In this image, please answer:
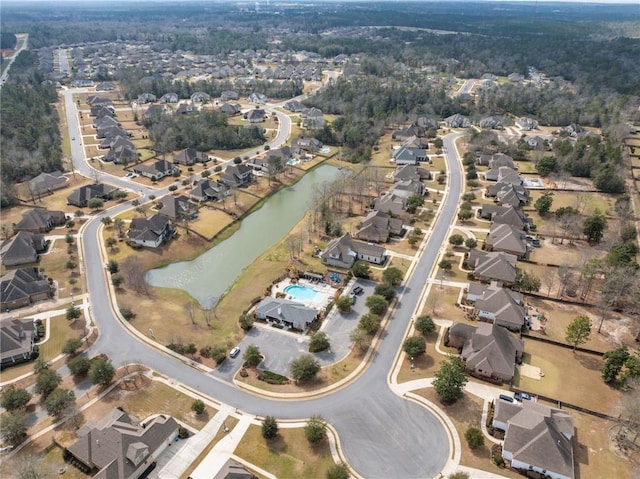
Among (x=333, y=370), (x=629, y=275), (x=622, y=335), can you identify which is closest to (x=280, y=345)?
(x=333, y=370)

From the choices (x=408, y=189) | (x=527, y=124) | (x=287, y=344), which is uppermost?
(x=527, y=124)

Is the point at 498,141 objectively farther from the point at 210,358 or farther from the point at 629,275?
the point at 210,358

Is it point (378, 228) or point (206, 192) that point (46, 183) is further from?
point (378, 228)

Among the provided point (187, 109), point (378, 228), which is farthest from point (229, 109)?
point (378, 228)

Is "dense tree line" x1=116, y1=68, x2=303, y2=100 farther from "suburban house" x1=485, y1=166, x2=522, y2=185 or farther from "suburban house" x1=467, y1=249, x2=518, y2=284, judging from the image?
"suburban house" x1=467, y1=249, x2=518, y2=284

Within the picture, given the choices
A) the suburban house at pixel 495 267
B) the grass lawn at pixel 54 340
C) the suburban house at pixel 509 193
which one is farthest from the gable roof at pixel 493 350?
the grass lawn at pixel 54 340
